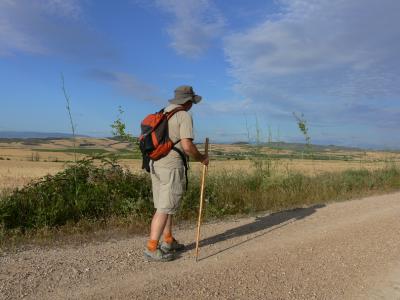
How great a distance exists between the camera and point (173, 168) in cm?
587

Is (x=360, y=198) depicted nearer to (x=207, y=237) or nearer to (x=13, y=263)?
(x=207, y=237)

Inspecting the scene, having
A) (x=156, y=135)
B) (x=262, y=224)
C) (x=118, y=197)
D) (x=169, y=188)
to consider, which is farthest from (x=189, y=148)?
(x=262, y=224)

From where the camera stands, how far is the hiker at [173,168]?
5.74 m

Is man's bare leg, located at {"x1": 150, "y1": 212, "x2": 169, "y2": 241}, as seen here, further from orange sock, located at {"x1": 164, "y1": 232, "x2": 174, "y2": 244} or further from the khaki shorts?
orange sock, located at {"x1": 164, "y1": 232, "x2": 174, "y2": 244}

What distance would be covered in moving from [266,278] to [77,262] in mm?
2231

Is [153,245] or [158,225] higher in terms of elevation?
[158,225]

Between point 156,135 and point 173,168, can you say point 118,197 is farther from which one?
point 156,135

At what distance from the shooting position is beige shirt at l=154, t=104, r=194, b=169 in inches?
224

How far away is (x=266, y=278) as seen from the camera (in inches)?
214

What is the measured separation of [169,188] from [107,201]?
2.57m

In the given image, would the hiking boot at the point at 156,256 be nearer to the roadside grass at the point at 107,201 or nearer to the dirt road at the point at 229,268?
the dirt road at the point at 229,268

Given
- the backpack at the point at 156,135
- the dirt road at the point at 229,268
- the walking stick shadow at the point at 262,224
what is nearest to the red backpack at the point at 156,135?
the backpack at the point at 156,135

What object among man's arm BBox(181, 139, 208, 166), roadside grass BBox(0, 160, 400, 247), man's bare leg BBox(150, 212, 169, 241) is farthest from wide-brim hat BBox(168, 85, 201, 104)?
roadside grass BBox(0, 160, 400, 247)

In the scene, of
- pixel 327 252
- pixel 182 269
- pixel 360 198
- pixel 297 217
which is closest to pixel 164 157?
pixel 182 269
